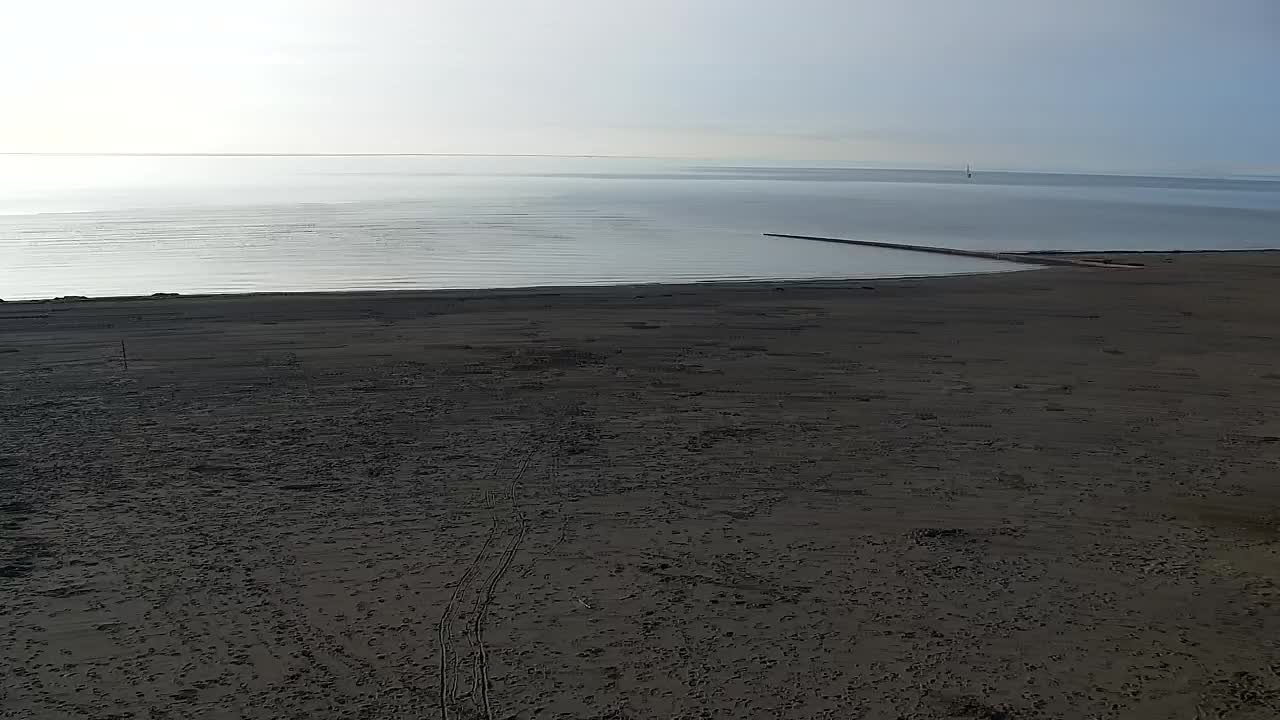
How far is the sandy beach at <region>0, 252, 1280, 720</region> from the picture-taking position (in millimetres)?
5301

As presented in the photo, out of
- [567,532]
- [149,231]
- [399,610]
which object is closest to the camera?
[399,610]

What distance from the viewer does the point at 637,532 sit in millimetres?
7500

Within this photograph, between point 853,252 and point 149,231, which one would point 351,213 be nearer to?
point 149,231

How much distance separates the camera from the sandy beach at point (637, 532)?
5.30 meters

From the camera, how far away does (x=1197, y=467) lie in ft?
30.4

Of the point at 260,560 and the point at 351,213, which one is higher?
the point at 351,213

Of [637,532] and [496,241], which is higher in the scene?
[496,241]

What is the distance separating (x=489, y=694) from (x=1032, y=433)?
720cm

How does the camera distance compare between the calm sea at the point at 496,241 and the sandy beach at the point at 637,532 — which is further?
the calm sea at the point at 496,241

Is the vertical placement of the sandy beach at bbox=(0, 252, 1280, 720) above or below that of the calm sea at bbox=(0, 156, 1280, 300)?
below

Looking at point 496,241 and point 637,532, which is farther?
point 496,241

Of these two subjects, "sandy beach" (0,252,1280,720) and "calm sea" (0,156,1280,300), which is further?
"calm sea" (0,156,1280,300)

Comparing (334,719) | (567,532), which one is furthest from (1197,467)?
(334,719)

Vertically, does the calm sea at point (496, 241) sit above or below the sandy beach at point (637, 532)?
above
